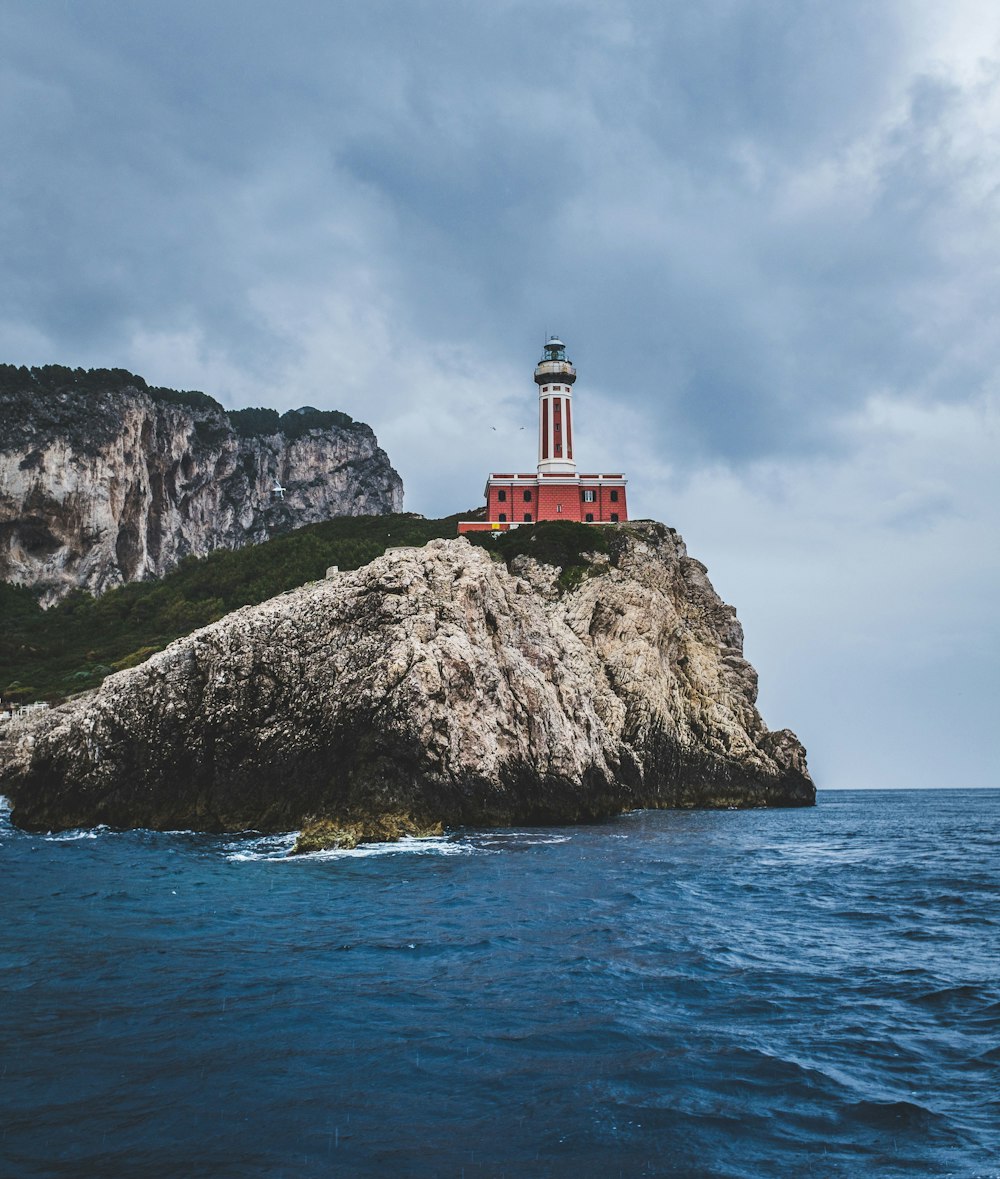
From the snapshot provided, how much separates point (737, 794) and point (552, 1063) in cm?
5388

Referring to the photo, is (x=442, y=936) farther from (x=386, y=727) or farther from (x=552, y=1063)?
(x=386, y=727)

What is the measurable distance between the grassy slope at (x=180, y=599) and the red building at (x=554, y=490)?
7.91 meters

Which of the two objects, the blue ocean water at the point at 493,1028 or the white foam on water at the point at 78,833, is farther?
the white foam on water at the point at 78,833

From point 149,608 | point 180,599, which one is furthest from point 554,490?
point 149,608

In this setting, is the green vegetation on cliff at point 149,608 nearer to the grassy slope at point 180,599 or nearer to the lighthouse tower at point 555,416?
the grassy slope at point 180,599

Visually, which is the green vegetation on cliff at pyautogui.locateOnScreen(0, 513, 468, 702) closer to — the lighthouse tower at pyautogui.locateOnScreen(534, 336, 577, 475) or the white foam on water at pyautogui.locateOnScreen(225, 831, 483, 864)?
the lighthouse tower at pyautogui.locateOnScreen(534, 336, 577, 475)

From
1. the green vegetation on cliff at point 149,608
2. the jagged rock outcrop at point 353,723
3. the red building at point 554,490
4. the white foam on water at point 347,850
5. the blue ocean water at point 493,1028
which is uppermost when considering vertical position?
the red building at point 554,490

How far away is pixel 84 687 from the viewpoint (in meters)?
63.4

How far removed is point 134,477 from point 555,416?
76.8 meters

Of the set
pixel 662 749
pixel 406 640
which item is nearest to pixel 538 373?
pixel 662 749

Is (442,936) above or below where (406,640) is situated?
below

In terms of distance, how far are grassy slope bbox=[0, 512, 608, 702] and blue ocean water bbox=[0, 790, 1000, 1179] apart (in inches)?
1854

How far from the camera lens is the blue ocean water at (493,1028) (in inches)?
297

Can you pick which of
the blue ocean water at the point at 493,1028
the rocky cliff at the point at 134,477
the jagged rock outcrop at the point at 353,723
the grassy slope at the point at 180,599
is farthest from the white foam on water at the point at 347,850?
the rocky cliff at the point at 134,477
